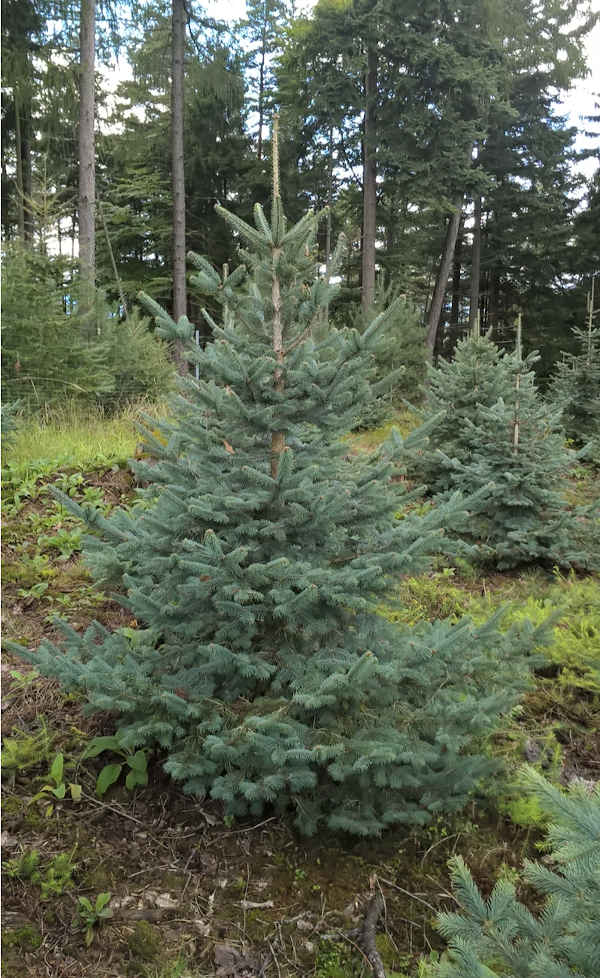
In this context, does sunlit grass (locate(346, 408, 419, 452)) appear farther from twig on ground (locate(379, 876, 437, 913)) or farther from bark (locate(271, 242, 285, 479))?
twig on ground (locate(379, 876, 437, 913))

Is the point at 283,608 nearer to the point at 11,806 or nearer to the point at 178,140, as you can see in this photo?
the point at 11,806

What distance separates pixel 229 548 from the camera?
94.4 inches

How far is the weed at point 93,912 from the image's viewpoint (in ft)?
6.78

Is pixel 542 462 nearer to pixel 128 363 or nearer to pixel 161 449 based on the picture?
pixel 161 449

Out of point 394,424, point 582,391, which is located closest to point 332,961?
point 394,424

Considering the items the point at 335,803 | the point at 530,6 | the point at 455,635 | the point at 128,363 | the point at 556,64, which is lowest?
the point at 335,803

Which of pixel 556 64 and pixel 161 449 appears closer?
pixel 161 449

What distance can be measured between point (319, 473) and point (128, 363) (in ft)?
26.4

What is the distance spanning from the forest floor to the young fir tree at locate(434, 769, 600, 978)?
0.53 m

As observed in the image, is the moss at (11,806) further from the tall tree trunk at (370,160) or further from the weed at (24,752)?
the tall tree trunk at (370,160)

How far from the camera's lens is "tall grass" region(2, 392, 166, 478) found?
5.78 metres

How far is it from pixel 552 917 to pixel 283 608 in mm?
1179

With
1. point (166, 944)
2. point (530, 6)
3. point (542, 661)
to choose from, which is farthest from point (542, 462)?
point (530, 6)

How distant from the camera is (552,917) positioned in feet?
4.18
